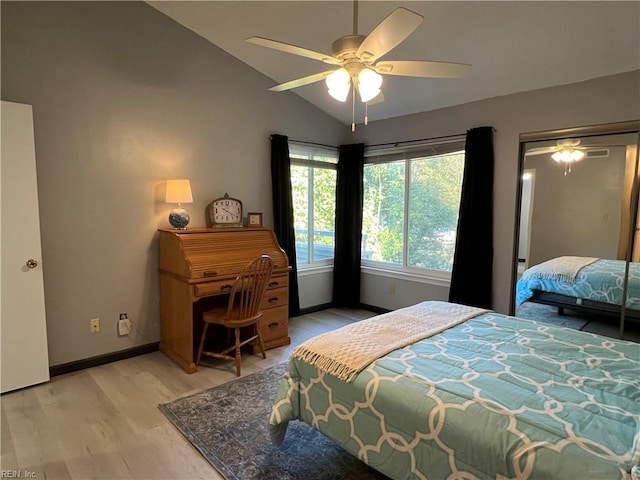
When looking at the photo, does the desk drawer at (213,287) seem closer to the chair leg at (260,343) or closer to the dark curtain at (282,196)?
the chair leg at (260,343)

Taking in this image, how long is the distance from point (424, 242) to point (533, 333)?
2.07m

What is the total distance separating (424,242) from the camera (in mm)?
4102

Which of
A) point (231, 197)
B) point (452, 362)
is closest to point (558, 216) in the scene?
point (452, 362)

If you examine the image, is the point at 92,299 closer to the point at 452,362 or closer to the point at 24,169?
the point at 24,169

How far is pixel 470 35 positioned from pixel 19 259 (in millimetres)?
3487

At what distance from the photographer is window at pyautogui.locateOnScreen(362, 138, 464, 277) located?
386 cm

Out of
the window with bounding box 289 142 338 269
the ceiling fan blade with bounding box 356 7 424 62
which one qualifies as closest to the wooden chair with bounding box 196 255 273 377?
the window with bounding box 289 142 338 269

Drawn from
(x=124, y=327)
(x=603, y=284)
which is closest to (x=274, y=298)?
(x=124, y=327)

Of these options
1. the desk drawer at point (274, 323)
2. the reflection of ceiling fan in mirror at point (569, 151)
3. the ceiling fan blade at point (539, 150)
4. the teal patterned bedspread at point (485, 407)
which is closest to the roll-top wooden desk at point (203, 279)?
the desk drawer at point (274, 323)

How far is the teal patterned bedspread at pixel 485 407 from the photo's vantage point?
1.17 metres

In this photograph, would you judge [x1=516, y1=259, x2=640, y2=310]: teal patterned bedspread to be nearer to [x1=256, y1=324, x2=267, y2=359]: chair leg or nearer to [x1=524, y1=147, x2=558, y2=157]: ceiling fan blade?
[x1=524, y1=147, x2=558, y2=157]: ceiling fan blade

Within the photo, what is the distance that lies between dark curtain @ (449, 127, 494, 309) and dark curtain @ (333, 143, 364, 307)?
1.29m

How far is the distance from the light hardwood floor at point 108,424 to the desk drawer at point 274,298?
18.7 inches

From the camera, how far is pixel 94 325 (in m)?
2.97
